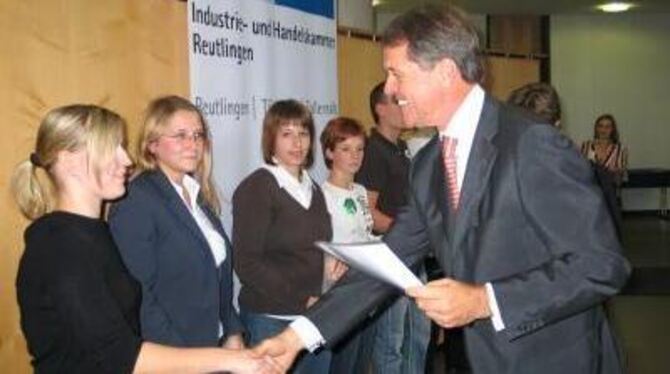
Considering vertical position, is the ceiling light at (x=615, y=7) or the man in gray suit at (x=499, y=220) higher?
the ceiling light at (x=615, y=7)

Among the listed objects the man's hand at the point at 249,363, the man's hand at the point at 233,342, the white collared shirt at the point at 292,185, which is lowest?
the man's hand at the point at 233,342

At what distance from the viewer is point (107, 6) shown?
8.71ft

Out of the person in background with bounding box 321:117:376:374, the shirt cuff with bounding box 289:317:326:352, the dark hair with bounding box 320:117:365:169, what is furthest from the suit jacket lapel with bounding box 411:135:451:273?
the dark hair with bounding box 320:117:365:169

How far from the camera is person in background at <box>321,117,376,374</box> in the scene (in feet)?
11.5

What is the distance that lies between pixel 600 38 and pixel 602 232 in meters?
11.5

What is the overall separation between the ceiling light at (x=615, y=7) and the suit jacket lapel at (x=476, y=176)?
10.3m

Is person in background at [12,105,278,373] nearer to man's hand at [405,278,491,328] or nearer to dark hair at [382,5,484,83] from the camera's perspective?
man's hand at [405,278,491,328]

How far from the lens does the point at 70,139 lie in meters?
1.85

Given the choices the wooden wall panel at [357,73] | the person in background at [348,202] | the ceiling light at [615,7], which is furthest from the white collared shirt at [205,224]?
the ceiling light at [615,7]

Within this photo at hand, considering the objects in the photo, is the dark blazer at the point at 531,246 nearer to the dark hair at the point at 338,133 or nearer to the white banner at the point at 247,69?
the white banner at the point at 247,69

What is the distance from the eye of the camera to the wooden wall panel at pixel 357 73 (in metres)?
4.83

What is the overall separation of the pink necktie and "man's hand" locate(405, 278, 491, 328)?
0.29m

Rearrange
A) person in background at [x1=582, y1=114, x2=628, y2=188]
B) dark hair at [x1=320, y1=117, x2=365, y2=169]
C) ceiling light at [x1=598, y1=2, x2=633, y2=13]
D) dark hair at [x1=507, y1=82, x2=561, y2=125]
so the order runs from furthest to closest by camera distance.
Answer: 1. ceiling light at [x1=598, y1=2, x2=633, y2=13]
2. person in background at [x1=582, y1=114, x2=628, y2=188]
3. dark hair at [x1=320, y1=117, x2=365, y2=169]
4. dark hair at [x1=507, y1=82, x2=561, y2=125]

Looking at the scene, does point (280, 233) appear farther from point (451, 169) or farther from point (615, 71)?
point (615, 71)
